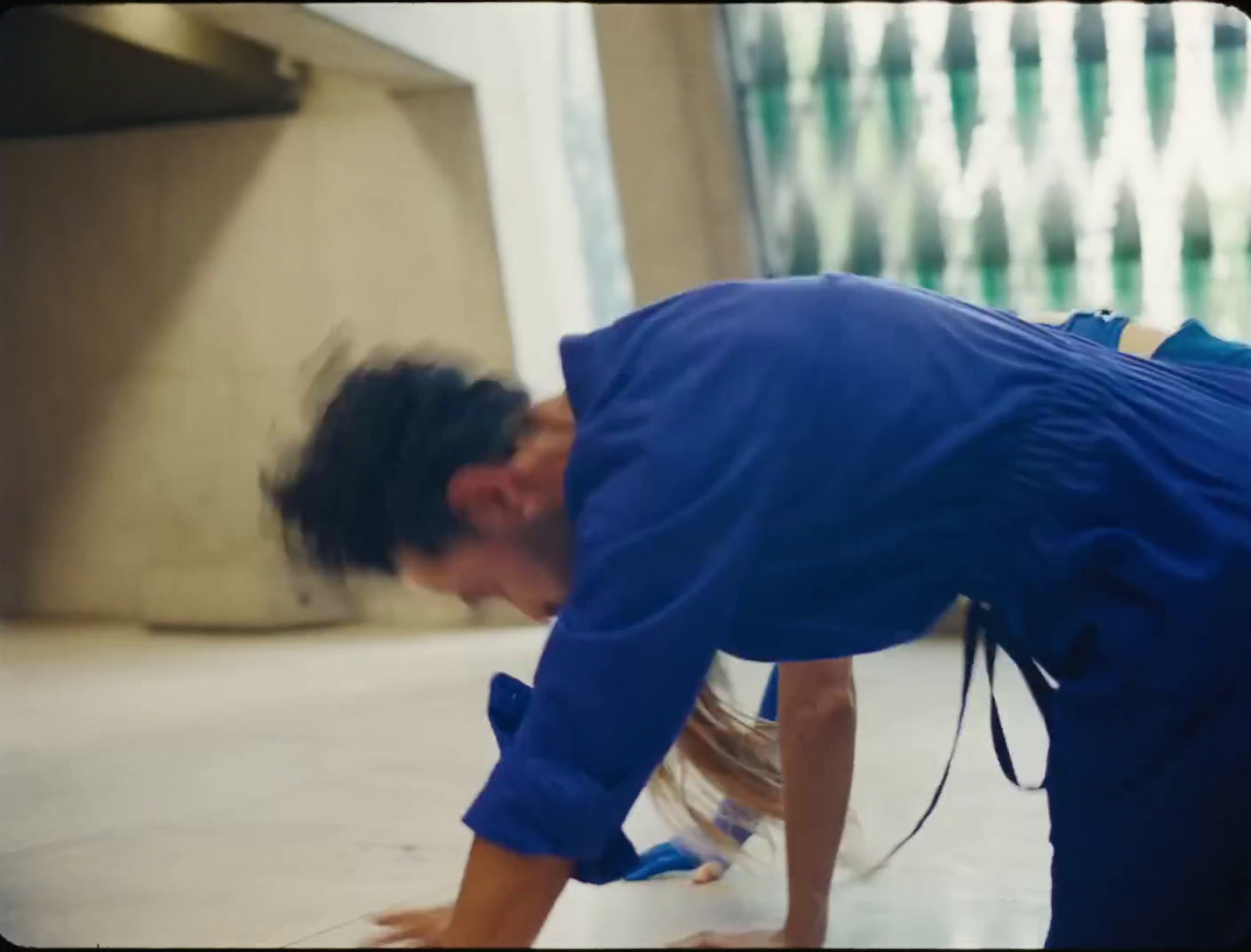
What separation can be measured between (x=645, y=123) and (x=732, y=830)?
5.49ft

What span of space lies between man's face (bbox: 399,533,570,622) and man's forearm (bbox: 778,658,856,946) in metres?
0.37

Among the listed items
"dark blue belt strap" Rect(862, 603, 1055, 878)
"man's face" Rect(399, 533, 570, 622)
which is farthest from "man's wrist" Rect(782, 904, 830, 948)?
"man's face" Rect(399, 533, 570, 622)

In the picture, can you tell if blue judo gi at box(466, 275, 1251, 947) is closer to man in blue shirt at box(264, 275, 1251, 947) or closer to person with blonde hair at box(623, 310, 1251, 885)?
man in blue shirt at box(264, 275, 1251, 947)

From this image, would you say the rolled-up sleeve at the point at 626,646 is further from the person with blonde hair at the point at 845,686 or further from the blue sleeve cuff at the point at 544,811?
the person with blonde hair at the point at 845,686

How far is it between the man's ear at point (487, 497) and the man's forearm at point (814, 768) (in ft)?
1.35

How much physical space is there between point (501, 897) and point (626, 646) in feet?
0.42

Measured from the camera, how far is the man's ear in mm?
Answer: 810

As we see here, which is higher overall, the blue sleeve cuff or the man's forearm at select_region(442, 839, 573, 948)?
the blue sleeve cuff

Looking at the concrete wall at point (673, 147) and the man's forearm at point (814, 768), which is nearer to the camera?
the man's forearm at point (814, 768)

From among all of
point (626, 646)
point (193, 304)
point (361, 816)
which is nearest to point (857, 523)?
point (626, 646)

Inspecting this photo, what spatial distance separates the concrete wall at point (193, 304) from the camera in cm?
326

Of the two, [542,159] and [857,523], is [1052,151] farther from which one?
[857,523]

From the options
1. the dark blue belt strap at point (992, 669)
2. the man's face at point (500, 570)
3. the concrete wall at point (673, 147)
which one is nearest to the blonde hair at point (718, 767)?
the dark blue belt strap at point (992, 669)

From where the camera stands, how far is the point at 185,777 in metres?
1.79
